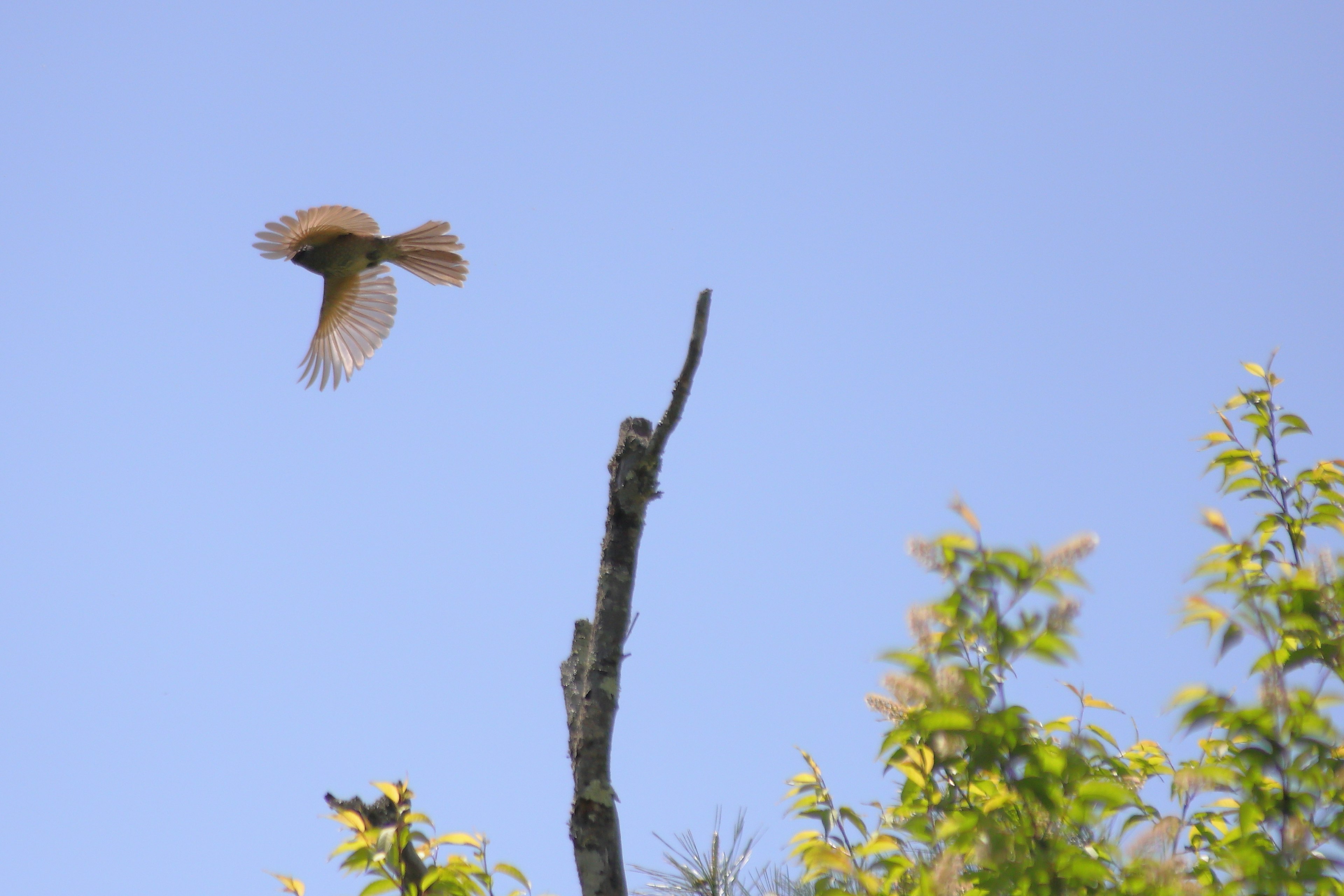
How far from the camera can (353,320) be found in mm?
7172

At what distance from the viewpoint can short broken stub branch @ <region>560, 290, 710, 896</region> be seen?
3023 millimetres

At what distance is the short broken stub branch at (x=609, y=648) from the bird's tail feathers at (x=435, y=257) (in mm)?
3746

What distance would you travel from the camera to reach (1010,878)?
1.83 meters

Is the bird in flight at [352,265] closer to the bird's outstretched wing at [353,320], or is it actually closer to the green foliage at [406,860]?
the bird's outstretched wing at [353,320]

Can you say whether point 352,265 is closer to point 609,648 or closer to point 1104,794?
point 609,648

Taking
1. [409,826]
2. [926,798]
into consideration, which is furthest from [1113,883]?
[409,826]

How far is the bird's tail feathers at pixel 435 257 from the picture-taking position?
22.4 feet

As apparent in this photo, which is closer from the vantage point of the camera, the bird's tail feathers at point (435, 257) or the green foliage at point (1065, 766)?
the green foliage at point (1065, 766)

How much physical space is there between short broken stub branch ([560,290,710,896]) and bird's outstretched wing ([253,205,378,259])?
11.6 feet

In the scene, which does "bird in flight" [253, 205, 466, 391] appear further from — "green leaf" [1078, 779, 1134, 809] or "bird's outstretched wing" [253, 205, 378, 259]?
"green leaf" [1078, 779, 1134, 809]

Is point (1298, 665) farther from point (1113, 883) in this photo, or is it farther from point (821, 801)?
point (821, 801)

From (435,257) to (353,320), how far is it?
707 millimetres

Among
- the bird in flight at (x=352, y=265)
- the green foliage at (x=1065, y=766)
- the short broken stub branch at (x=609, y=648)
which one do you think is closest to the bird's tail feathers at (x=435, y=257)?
the bird in flight at (x=352, y=265)

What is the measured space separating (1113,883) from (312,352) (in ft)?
20.1
